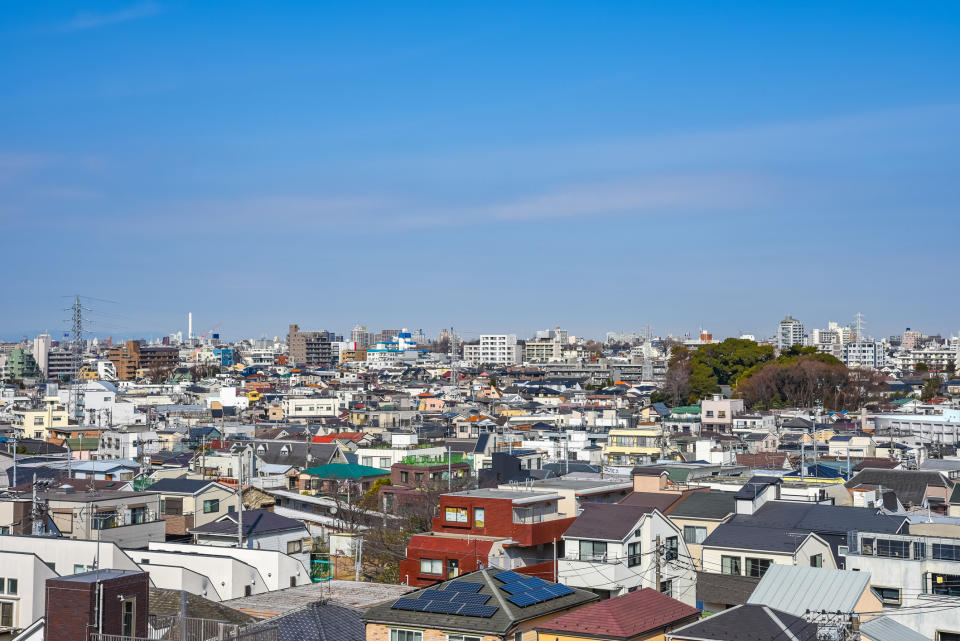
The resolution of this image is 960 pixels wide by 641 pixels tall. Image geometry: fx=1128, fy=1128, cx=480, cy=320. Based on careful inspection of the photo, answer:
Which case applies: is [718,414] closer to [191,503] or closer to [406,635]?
[191,503]

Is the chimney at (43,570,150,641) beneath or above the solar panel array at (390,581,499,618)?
above

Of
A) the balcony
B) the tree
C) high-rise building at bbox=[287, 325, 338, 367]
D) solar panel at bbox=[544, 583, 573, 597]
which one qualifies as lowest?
the balcony

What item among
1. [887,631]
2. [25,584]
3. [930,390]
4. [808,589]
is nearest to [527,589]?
[808,589]

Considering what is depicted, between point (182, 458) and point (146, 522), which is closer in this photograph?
point (146, 522)

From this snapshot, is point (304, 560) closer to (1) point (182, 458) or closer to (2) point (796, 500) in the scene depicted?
(2) point (796, 500)

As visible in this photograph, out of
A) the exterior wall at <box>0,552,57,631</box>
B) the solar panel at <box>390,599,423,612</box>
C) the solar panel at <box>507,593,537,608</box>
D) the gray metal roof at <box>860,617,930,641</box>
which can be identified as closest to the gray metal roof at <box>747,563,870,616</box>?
the gray metal roof at <box>860,617,930,641</box>

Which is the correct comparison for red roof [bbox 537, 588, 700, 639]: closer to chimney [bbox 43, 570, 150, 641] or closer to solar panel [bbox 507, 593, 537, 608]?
solar panel [bbox 507, 593, 537, 608]

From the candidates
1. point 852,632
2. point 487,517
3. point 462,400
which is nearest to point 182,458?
point 487,517
